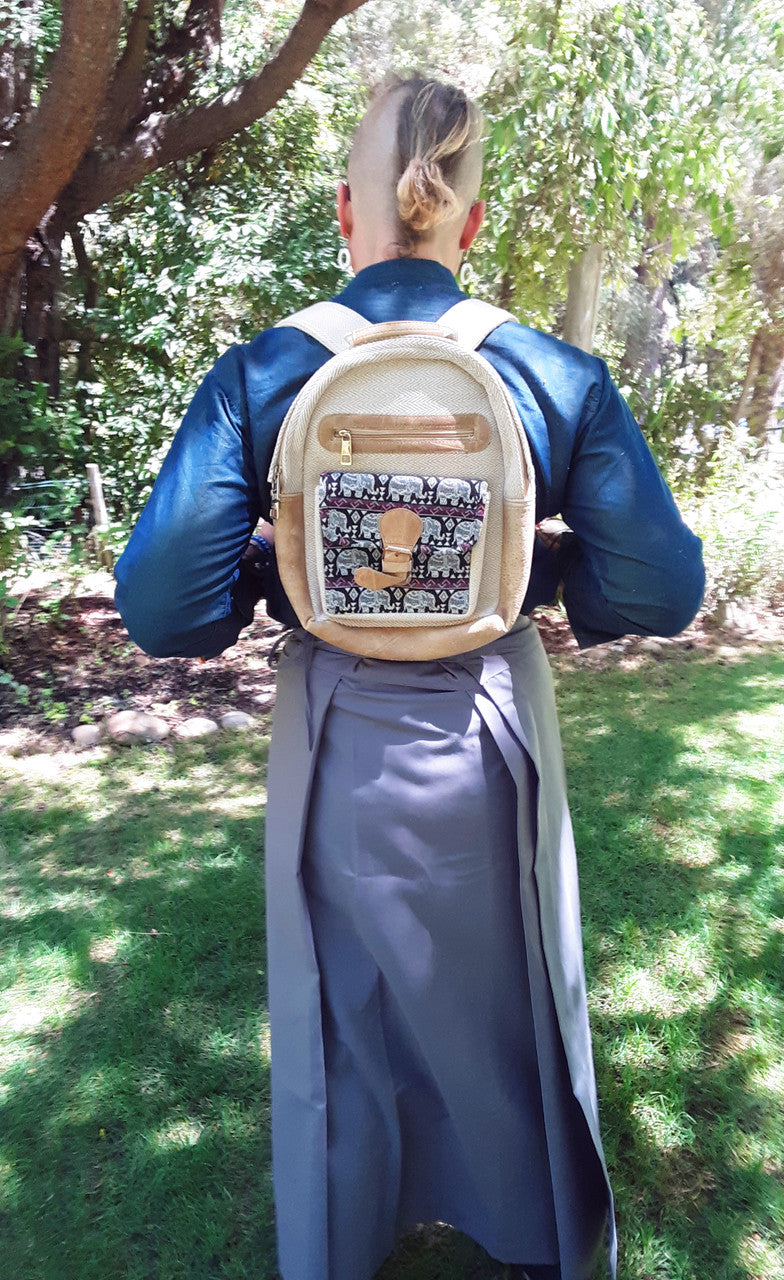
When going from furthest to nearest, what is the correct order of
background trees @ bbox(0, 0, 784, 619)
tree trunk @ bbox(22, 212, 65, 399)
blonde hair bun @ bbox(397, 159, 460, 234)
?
tree trunk @ bbox(22, 212, 65, 399)
background trees @ bbox(0, 0, 784, 619)
blonde hair bun @ bbox(397, 159, 460, 234)

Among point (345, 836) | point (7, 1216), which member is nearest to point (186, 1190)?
point (7, 1216)

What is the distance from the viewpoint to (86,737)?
414cm

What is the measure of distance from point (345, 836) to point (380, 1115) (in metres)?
0.50

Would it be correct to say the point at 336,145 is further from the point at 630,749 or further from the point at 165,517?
the point at 165,517

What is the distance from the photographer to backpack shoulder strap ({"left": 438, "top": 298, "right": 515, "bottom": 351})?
4.01 feet

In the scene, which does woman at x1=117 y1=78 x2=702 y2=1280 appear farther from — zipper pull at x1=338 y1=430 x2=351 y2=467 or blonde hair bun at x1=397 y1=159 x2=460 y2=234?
zipper pull at x1=338 y1=430 x2=351 y2=467

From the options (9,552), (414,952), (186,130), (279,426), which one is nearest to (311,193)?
(186,130)

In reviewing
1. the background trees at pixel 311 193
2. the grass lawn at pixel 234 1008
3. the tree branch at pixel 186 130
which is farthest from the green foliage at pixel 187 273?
the grass lawn at pixel 234 1008

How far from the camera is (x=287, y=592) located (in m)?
1.31

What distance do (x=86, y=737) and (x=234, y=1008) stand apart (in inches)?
76.3

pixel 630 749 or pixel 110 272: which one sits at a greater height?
pixel 110 272

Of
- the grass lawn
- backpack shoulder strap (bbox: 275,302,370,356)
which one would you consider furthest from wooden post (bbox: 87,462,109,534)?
backpack shoulder strap (bbox: 275,302,370,356)

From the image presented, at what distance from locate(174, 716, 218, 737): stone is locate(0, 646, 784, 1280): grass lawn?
0.14 m

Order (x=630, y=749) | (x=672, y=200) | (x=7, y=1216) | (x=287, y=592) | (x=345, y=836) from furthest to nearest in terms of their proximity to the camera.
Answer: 1. (x=672, y=200)
2. (x=630, y=749)
3. (x=7, y=1216)
4. (x=345, y=836)
5. (x=287, y=592)
